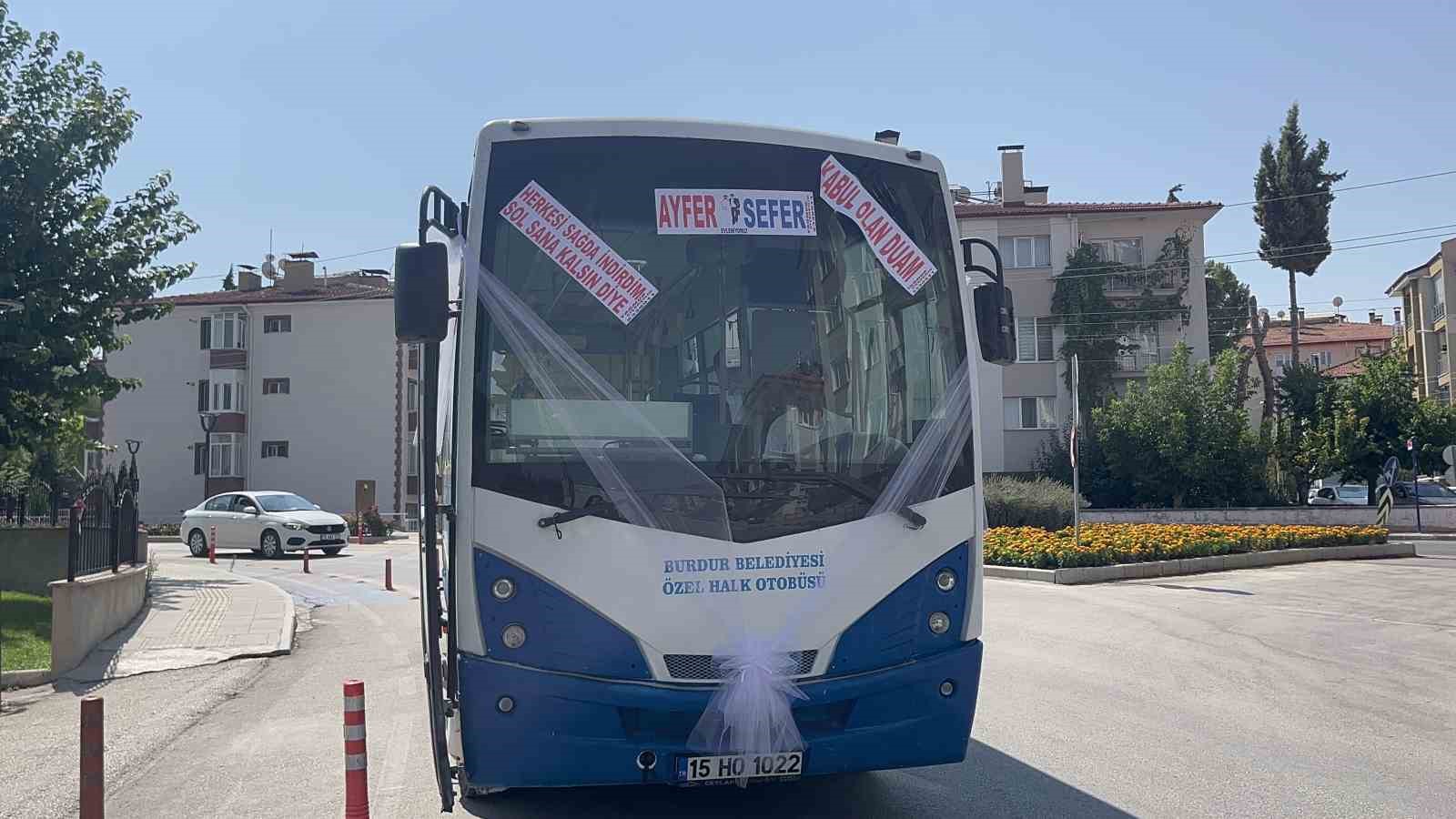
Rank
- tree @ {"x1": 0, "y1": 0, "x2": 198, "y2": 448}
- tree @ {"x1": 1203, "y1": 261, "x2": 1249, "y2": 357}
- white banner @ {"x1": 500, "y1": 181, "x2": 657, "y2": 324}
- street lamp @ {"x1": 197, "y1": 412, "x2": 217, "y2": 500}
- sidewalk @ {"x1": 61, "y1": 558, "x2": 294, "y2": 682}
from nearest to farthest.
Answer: white banner @ {"x1": 500, "y1": 181, "x2": 657, "y2": 324} < sidewalk @ {"x1": 61, "y1": 558, "x2": 294, "y2": 682} < tree @ {"x1": 0, "y1": 0, "x2": 198, "y2": 448} < street lamp @ {"x1": 197, "y1": 412, "x2": 217, "y2": 500} < tree @ {"x1": 1203, "y1": 261, "x2": 1249, "y2": 357}

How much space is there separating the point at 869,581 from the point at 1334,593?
15.2 metres

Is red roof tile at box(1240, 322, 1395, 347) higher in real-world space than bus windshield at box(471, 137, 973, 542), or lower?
higher

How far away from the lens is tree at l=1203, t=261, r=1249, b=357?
65688 millimetres

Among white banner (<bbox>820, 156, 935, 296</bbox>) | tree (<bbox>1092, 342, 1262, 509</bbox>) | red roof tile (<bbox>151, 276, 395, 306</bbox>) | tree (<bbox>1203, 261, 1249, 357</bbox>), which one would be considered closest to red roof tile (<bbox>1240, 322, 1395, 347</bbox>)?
tree (<bbox>1203, 261, 1249, 357</bbox>)

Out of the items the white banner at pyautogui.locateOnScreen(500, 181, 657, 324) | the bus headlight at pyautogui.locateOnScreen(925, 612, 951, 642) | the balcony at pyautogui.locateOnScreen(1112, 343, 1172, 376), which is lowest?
the bus headlight at pyautogui.locateOnScreen(925, 612, 951, 642)

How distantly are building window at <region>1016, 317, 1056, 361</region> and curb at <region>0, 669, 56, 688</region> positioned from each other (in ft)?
138

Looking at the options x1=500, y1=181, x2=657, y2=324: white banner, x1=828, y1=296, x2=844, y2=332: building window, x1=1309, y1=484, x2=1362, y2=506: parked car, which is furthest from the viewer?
x1=1309, y1=484, x2=1362, y2=506: parked car

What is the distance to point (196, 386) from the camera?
59094 mm

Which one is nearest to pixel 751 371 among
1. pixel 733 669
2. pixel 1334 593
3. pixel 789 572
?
pixel 789 572

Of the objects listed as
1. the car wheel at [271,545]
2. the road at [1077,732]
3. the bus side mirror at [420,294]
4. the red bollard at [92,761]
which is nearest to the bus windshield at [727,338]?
the bus side mirror at [420,294]

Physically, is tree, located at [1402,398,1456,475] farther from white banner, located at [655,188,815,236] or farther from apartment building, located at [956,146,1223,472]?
white banner, located at [655,188,815,236]

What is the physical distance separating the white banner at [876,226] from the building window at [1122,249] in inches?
1833

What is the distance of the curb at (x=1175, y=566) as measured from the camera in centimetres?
1969

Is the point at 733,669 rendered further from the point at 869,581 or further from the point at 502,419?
the point at 502,419
